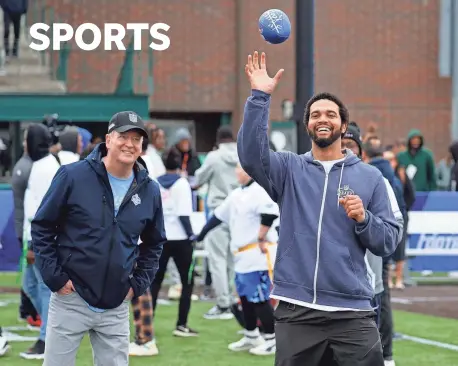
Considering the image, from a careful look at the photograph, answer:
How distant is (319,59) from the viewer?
Answer: 114 ft

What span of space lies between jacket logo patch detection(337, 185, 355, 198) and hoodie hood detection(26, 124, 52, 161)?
5214mm

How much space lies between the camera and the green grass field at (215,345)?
10.2 m

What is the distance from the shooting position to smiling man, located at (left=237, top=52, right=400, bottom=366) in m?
5.78

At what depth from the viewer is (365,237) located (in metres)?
5.75

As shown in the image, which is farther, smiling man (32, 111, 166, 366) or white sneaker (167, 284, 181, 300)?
white sneaker (167, 284, 181, 300)

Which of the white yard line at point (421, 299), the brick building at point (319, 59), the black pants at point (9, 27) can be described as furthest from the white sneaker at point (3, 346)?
the brick building at point (319, 59)

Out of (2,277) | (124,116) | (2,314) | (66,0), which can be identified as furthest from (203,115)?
(124,116)

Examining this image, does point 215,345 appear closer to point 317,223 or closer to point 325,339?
point 325,339

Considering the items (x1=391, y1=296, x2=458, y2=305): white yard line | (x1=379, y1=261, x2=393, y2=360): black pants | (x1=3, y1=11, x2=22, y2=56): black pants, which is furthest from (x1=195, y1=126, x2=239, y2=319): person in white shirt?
(x1=3, y1=11, x2=22, y2=56): black pants

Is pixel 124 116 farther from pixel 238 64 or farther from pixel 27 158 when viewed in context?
pixel 238 64

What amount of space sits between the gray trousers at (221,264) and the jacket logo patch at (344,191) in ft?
25.0

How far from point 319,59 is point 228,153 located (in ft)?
69.4

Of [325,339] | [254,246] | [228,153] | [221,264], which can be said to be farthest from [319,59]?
[325,339]

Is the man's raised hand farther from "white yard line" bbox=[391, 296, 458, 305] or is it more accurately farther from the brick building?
the brick building
